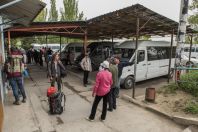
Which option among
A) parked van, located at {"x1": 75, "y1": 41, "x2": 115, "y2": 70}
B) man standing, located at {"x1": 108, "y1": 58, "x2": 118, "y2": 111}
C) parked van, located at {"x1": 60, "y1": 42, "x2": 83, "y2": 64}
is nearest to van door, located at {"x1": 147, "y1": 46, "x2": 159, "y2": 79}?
parked van, located at {"x1": 75, "y1": 41, "x2": 115, "y2": 70}

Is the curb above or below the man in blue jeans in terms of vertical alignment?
below

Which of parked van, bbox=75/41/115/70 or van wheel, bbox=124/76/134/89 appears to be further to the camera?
parked van, bbox=75/41/115/70

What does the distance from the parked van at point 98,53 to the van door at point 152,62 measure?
3324mm

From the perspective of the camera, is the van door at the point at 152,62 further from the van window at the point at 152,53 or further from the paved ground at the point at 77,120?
the paved ground at the point at 77,120

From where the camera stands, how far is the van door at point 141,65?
9.27 meters

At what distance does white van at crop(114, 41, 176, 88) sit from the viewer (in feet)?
29.9

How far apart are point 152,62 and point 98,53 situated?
15.8ft

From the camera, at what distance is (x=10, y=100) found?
697 cm

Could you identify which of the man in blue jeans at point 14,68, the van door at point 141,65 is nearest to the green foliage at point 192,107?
the van door at point 141,65

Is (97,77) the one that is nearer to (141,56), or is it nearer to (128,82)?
(128,82)

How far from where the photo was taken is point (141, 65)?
30.7 feet

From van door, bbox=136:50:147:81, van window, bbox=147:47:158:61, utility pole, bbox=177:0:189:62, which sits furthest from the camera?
van window, bbox=147:47:158:61

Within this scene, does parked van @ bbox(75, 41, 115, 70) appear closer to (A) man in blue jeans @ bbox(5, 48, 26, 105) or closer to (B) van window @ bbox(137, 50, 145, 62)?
(B) van window @ bbox(137, 50, 145, 62)

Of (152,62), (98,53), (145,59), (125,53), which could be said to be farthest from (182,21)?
(98,53)
